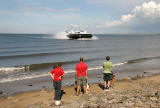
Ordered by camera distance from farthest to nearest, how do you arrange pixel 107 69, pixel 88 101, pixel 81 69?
pixel 107 69 < pixel 81 69 < pixel 88 101

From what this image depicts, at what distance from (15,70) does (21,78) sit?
158 inches

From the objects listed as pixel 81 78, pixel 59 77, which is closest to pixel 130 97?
pixel 81 78

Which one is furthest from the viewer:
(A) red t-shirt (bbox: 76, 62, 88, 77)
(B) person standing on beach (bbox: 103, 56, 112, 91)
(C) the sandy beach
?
(B) person standing on beach (bbox: 103, 56, 112, 91)

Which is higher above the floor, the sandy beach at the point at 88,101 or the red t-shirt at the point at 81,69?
the red t-shirt at the point at 81,69

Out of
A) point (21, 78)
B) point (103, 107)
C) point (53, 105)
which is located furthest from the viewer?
point (21, 78)

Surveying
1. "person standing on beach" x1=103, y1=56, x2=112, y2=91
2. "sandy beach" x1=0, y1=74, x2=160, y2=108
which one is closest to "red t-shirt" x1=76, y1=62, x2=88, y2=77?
"sandy beach" x1=0, y1=74, x2=160, y2=108

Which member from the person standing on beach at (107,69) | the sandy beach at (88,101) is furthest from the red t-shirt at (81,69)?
the person standing on beach at (107,69)

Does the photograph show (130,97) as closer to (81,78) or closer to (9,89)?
(81,78)

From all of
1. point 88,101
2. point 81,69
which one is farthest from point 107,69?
point 88,101

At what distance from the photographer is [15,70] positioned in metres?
18.2

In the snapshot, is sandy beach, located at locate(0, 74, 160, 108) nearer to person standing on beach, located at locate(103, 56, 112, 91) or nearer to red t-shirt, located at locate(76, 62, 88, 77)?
person standing on beach, located at locate(103, 56, 112, 91)

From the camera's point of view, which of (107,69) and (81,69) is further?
(107,69)

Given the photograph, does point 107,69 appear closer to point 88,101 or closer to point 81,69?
point 81,69

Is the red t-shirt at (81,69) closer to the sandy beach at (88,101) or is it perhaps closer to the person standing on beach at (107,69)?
the sandy beach at (88,101)
